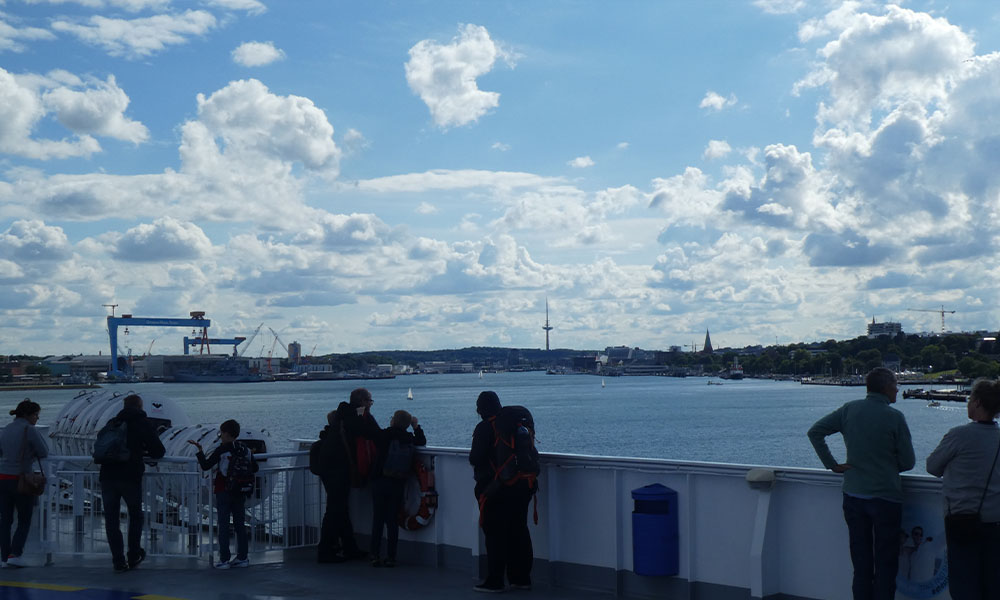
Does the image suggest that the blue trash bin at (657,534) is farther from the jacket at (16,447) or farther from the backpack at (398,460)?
the jacket at (16,447)

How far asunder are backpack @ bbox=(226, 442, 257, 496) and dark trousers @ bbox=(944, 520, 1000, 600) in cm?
686

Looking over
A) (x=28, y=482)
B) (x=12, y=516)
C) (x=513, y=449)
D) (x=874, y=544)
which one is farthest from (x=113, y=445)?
(x=874, y=544)

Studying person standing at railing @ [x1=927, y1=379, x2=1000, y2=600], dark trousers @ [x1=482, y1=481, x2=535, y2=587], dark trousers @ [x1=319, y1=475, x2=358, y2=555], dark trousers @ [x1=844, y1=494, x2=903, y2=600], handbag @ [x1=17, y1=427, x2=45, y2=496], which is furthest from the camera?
dark trousers @ [x1=319, y1=475, x2=358, y2=555]

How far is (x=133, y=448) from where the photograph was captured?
33.1ft

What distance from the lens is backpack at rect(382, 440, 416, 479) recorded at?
33.1ft

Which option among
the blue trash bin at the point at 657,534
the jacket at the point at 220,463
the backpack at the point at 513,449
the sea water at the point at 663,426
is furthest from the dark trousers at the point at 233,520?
the sea water at the point at 663,426

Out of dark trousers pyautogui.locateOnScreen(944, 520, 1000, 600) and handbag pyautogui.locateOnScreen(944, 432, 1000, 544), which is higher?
handbag pyautogui.locateOnScreen(944, 432, 1000, 544)

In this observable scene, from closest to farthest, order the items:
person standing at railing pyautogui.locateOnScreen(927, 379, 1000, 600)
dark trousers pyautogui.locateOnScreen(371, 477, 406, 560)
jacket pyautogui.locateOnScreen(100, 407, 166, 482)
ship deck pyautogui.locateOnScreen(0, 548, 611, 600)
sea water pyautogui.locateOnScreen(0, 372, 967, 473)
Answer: person standing at railing pyautogui.locateOnScreen(927, 379, 1000, 600)
ship deck pyautogui.locateOnScreen(0, 548, 611, 600)
jacket pyautogui.locateOnScreen(100, 407, 166, 482)
dark trousers pyautogui.locateOnScreen(371, 477, 406, 560)
sea water pyautogui.locateOnScreen(0, 372, 967, 473)

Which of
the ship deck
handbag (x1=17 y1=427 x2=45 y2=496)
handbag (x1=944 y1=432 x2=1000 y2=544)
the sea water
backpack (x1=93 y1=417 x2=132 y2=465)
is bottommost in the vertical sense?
the sea water

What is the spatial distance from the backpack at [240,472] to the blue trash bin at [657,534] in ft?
14.0

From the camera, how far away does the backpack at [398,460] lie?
10.1m

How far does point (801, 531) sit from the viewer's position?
7574mm

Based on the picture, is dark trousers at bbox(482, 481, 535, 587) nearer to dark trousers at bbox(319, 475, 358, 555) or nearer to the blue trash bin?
the blue trash bin

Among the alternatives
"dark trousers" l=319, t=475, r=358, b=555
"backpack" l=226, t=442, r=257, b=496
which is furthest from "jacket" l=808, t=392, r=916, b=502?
"backpack" l=226, t=442, r=257, b=496
